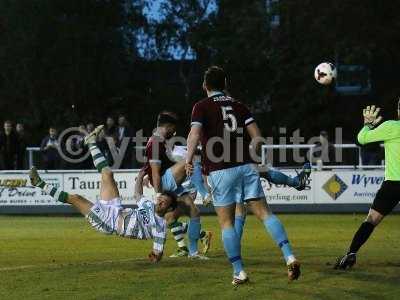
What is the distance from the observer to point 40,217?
986 inches

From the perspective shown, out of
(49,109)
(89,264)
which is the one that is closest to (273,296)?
(89,264)

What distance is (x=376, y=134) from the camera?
471 inches

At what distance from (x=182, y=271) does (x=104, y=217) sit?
1597 mm

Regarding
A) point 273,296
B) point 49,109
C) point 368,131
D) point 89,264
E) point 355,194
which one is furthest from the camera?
point 49,109

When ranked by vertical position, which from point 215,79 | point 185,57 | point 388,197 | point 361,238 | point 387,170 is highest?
point 185,57

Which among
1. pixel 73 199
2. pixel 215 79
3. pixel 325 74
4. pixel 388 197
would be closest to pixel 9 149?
pixel 325 74

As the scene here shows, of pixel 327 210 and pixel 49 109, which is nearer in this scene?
pixel 327 210

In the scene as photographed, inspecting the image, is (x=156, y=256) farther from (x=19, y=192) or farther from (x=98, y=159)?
(x=19, y=192)

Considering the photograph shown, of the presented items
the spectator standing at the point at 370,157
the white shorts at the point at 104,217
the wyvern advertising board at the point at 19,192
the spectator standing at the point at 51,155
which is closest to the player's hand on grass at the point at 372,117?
the white shorts at the point at 104,217

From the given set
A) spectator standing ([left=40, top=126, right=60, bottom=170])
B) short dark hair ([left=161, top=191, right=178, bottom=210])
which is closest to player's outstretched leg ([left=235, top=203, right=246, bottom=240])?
short dark hair ([left=161, top=191, right=178, bottom=210])

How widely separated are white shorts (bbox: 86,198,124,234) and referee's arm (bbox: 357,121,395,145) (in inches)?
138

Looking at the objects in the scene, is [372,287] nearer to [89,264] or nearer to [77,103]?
[89,264]

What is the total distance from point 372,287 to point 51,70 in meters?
35.4

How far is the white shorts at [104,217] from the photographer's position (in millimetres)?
12773
